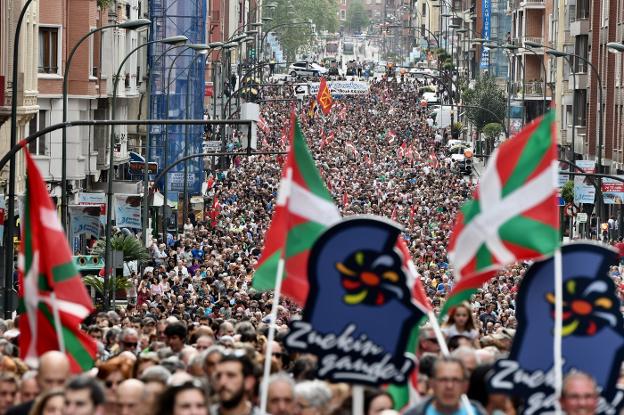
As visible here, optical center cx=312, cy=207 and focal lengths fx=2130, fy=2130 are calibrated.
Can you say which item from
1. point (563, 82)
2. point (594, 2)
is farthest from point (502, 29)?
point (594, 2)

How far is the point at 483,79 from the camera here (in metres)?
104

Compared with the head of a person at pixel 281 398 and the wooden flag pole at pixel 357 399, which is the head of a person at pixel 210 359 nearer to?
the head of a person at pixel 281 398

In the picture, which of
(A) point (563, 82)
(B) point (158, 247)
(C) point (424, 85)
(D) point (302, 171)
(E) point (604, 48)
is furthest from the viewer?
(C) point (424, 85)

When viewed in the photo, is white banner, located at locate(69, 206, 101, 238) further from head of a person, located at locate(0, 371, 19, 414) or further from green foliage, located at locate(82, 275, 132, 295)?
head of a person, located at locate(0, 371, 19, 414)

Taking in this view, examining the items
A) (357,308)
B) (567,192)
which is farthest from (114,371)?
(567,192)

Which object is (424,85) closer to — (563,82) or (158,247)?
(563,82)

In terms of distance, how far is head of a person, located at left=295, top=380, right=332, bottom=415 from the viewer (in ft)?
42.4

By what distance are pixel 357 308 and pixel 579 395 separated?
157 centimetres

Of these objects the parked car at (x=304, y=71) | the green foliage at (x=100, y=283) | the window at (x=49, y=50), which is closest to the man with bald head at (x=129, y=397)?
the green foliage at (x=100, y=283)

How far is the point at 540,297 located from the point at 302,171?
2.53m

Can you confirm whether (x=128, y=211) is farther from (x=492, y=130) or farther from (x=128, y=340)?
(x=492, y=130)

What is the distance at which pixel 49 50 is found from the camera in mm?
53812

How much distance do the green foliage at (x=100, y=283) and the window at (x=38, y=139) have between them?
1017 centimetres

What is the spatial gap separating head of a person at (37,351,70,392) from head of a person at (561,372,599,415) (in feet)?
10.3
